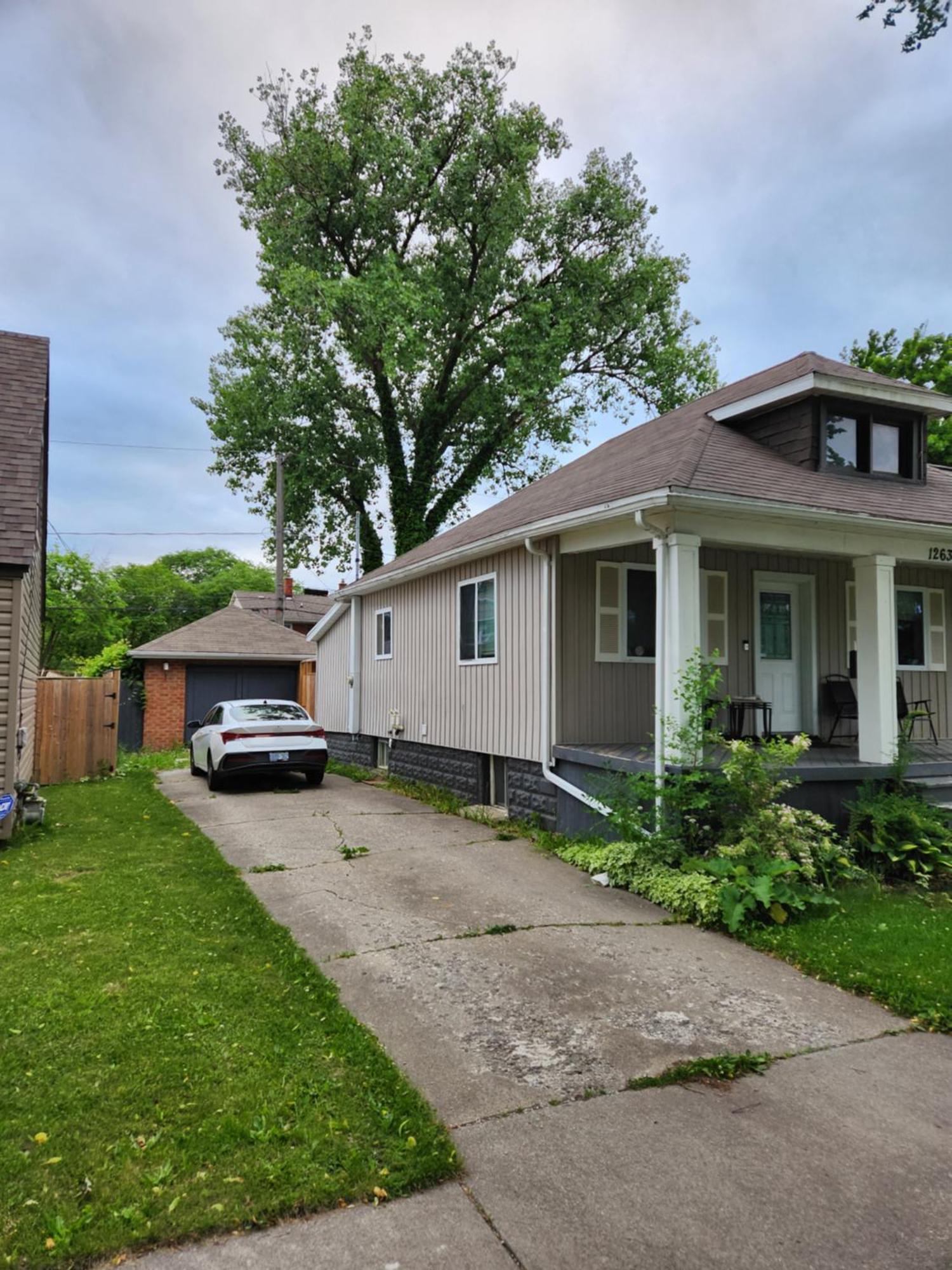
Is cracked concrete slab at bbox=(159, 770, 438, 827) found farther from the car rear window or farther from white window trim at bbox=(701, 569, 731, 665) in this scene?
white window trim at bbox=(701, 569, 731, 665)

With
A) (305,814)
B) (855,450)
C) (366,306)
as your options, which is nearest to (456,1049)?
(305,814)

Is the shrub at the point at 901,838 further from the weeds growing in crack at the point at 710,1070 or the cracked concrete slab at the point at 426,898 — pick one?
the weeds growing in crack at the point at 710,1070

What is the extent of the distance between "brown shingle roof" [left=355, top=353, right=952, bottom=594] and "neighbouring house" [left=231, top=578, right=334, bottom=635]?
771 inches

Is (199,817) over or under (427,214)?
under

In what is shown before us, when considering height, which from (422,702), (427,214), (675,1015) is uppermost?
(427,214)

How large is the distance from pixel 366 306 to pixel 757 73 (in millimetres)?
13999

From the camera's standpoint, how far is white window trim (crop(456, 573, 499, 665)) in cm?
976

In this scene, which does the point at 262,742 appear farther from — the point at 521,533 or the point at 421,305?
the point at 421,305

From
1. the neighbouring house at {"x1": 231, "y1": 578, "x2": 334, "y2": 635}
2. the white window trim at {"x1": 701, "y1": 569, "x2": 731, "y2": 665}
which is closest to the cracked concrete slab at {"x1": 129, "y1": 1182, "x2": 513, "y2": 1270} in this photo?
the white window trim at {"x1": 701, "y1": 569, "x2": 731, "y2": 665}

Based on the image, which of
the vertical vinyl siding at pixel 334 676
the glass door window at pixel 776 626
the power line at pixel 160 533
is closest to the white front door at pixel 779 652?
the glass door window at pixel 776 626

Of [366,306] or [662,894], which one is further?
[366,306]

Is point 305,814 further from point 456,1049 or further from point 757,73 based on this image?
point 757,73

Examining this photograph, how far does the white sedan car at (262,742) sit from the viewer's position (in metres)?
11.5

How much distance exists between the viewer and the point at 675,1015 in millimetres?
3957
